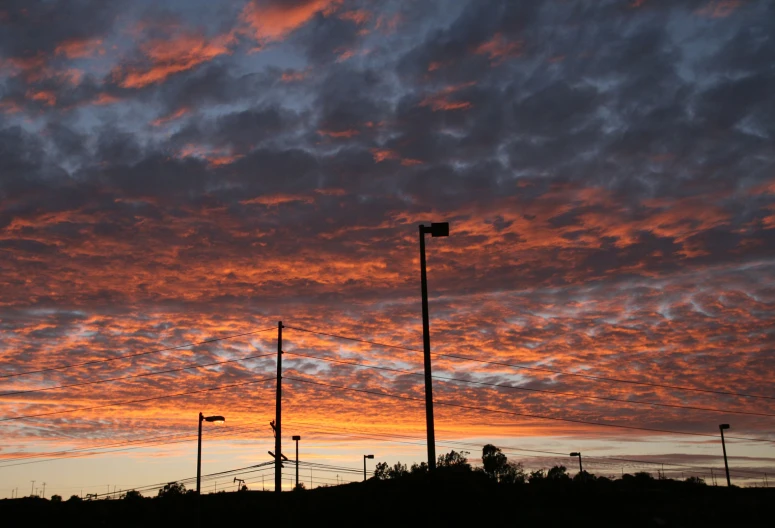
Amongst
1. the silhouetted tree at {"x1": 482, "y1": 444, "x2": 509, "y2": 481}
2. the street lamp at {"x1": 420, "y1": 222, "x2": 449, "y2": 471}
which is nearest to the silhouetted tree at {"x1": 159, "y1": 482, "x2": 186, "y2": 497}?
the silhouetted tree at {"x1": 482, "y1": 444, "x2": 509, "y2": 481}

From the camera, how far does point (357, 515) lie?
33719mm

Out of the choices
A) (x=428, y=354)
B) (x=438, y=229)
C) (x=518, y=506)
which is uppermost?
(x=438, y=229)

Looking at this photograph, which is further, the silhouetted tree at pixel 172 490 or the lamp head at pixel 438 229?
the silhouetted tree at pixel 172 490

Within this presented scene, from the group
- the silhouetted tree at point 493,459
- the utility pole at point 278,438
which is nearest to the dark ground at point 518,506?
the utility pole at point 278,438

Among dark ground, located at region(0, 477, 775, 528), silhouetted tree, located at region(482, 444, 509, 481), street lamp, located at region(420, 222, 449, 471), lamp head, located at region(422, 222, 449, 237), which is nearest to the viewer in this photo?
street lamp, located at region(420, 222, 449, 471)

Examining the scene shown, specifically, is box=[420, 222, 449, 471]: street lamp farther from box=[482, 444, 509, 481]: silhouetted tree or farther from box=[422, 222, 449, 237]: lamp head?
box=[482, 444, 509, 481]: silhouetted tree

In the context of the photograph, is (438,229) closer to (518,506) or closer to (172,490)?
(518,506)

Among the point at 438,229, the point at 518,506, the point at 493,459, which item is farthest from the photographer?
the point at 493,459

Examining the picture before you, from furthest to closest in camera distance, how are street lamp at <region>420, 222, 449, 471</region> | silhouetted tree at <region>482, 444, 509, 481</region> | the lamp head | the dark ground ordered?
silhouetted tree at <region>482, 444, 509, 481</region>, the dark ground, the lamp head, street lamp at <region>420, 222, 449, 471</region>

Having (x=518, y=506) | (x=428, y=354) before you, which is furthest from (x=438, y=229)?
(x=518, y=506)

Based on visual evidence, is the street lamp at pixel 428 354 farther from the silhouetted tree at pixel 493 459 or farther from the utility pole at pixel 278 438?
the silhouetted tree at pixel 493 459

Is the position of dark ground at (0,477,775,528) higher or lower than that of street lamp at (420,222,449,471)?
lower

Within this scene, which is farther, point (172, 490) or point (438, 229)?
point (172, 490)

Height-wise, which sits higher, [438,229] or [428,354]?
[438,229]
